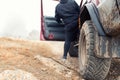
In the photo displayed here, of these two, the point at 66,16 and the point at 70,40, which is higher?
the point at 66,16

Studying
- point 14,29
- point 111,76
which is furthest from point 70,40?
point 14,29

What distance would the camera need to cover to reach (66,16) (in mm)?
6793

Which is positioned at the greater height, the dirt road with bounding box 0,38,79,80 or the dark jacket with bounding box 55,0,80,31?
the dark jacket with bounding box 55,0,80,31

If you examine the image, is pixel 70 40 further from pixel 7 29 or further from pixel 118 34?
pixel 7 29

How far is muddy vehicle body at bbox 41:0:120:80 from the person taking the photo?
4597 millimetres

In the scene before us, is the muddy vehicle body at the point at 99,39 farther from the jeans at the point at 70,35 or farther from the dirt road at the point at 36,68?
the jeans at the point at 70,35

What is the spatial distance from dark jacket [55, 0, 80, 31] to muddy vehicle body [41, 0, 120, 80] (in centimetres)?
69

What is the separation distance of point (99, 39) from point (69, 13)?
6.36 feet

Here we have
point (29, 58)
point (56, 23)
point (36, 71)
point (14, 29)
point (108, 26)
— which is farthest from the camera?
point (14, 29)

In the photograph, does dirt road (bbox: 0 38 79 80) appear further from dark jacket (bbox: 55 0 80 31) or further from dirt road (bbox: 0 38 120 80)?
dark jacket (bbox: 55 0 80 31)

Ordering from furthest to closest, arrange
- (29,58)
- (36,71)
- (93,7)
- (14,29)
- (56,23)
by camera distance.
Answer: (14,29) → (56,23) → (29,58) → (36,71) → (93,7)

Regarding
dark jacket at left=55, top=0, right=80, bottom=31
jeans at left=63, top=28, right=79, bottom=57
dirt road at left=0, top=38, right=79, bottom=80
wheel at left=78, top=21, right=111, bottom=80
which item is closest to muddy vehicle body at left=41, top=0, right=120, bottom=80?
wheel at left=78, top=21, right=111, bottom=80

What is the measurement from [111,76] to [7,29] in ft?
41.7

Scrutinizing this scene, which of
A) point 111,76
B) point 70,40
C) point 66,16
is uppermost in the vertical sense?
point 66,16
